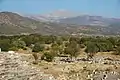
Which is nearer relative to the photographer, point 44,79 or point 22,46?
point 44,79

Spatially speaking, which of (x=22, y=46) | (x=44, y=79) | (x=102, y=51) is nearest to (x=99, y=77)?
(x=44, y=79)

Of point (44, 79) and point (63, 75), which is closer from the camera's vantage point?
point (44, 79)

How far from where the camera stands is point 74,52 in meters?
63.6

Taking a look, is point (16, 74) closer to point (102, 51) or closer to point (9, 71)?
point (9, 71)

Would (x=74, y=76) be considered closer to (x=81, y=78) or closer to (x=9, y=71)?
(x=81, y=78)

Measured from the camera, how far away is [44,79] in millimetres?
31688

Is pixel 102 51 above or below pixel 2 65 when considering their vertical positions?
below

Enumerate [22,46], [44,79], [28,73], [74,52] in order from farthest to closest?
[22,46] < [74,52] < [28,73] < [44,79]

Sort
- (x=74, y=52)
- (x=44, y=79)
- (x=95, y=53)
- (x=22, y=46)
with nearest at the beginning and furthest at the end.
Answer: (x=44, y=79)
(x=74, y=52)
(x=95, y=53)
(x=22, y=46)

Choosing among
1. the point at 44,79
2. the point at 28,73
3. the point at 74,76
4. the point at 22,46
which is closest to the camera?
the point at 44,79

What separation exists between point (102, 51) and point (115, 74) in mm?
41680

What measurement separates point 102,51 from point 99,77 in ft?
144

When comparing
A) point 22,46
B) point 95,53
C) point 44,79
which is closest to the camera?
point 44,79

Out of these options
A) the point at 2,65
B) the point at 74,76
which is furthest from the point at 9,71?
the point at 74,76
